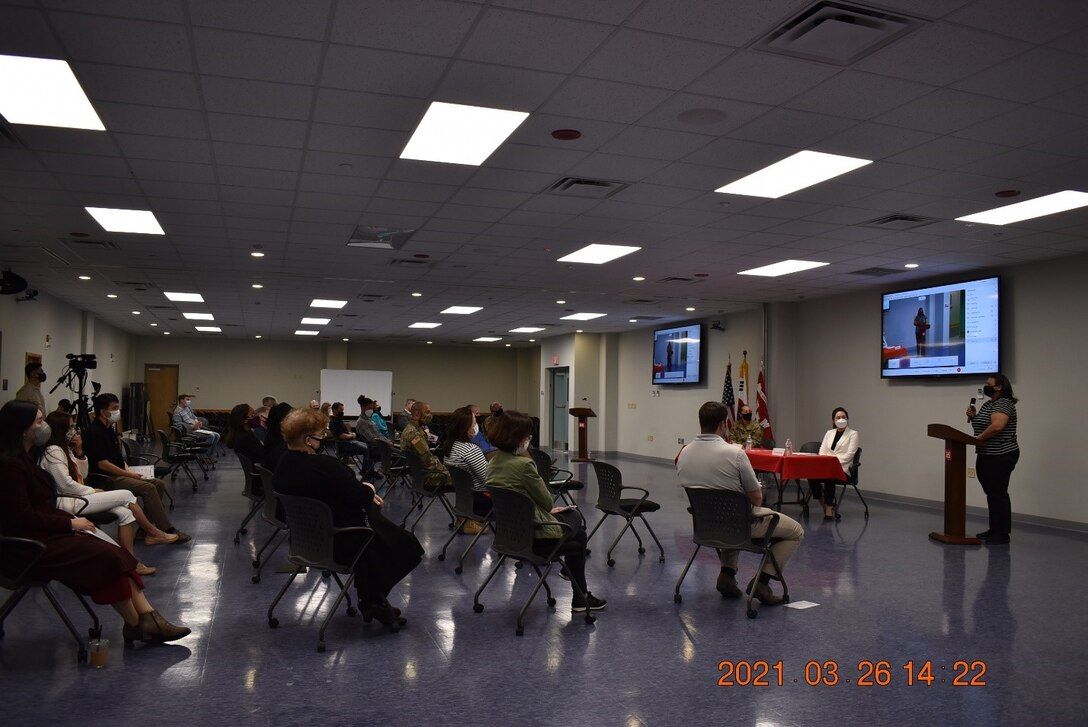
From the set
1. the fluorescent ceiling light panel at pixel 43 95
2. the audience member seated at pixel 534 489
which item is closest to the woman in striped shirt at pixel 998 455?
the audience member seated at pixel 534 489

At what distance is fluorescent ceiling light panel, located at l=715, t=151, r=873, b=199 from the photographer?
580cm

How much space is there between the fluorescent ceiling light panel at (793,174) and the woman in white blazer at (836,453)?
396cm

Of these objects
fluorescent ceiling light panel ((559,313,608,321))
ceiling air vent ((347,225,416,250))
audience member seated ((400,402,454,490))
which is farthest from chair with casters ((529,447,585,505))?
fluorescent ceiling light panel ((559,313,608,321))

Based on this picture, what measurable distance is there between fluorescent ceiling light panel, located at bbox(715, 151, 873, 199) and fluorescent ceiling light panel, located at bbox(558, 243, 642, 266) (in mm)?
2580

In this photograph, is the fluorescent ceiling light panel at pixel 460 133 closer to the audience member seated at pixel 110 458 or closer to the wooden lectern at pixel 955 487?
the audience member seated at pixel 110 458

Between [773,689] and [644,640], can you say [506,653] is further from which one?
[773,689]

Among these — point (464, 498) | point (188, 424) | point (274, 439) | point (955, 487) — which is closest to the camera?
point (464, 498)

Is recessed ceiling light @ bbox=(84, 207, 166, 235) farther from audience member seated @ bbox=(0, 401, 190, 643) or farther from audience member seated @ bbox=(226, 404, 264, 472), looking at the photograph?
audience member seated @ bbox=(0, 401, 190, 643)

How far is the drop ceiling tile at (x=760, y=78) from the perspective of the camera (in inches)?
163

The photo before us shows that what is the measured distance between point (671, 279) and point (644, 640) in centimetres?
762

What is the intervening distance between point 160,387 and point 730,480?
22.9 m

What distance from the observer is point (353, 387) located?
23.3 m

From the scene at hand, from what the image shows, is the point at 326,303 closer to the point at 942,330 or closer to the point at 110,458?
the point at 110,458

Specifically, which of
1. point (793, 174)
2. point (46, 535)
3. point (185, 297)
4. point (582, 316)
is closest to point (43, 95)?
point (46, 535)
